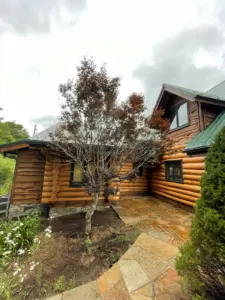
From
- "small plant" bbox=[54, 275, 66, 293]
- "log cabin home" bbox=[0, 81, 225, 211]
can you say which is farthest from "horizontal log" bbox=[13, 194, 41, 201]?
"small plant" bbox=[54, 275, 66, 293]

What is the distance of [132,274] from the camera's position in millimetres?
2252

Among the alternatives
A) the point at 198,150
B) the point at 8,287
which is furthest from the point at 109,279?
the point at 198,150

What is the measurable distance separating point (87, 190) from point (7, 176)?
13.0 meters

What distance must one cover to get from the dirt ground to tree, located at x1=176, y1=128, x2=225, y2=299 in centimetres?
170

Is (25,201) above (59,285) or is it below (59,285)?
above

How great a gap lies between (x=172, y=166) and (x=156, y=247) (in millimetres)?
4909

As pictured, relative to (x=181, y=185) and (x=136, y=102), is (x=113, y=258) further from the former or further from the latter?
(x=181, y=185)

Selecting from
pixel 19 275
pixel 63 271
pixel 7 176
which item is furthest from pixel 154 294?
pixel 7 176

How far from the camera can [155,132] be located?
186 inches

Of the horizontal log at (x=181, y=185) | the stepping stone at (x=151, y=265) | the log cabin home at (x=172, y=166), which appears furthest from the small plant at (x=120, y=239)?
the horizontal log at (x=181, y=185)

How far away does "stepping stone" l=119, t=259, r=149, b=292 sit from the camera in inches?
80.4

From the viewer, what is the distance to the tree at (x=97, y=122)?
3662 mm

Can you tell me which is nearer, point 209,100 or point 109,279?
point 109,279

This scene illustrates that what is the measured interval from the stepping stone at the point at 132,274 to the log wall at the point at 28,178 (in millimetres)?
5116
